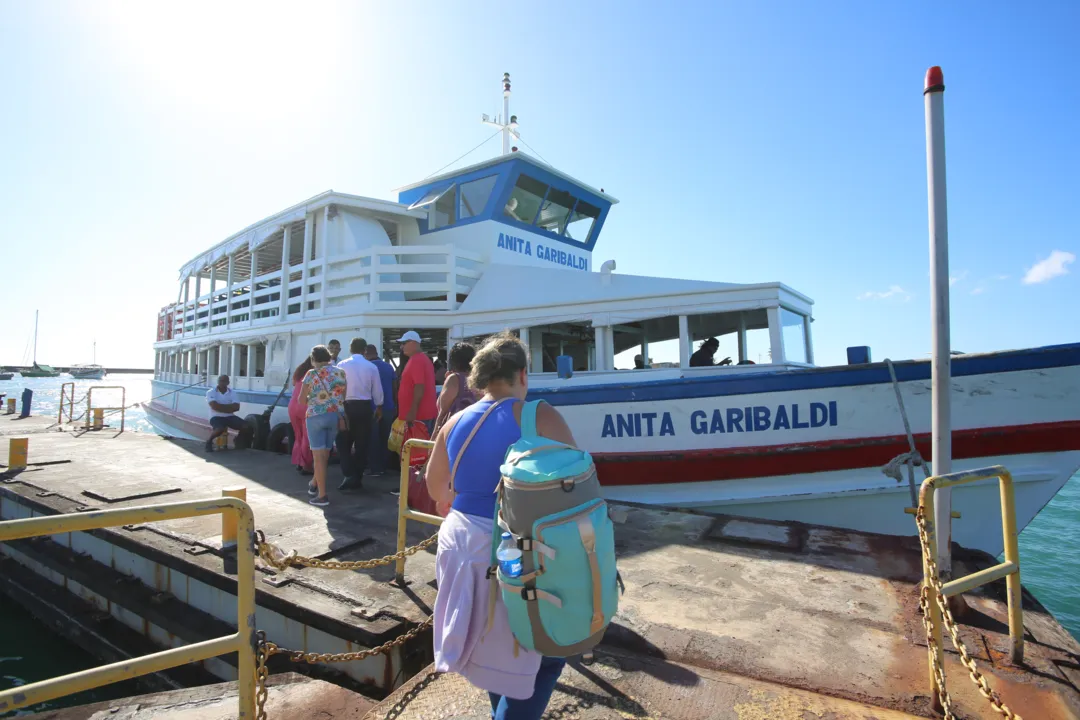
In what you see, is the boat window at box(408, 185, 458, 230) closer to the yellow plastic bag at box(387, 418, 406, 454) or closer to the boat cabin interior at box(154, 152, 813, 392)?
the boat cabin interior at box(154, 152, 813, 392)

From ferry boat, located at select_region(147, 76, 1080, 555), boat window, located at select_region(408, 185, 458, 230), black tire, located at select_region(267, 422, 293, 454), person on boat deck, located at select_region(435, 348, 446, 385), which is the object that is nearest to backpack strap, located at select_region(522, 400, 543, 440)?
ferry boat, located at select_region(147, 76, 1080, 555)

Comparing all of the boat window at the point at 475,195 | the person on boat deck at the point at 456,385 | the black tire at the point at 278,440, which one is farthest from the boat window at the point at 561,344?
the black tire at the point at 278,440

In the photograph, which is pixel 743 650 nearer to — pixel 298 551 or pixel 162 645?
pixel 298 551

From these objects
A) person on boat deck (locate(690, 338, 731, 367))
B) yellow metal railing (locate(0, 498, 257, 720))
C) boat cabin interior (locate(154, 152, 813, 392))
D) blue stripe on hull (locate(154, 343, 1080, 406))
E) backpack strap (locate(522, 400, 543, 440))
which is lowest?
yellow metal railing (locate(0, 498, 257, 720))

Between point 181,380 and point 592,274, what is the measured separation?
45.9 ft

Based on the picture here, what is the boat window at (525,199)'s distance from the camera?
10.1 m

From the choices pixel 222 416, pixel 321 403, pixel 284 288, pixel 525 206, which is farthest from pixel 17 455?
pixel 525 206

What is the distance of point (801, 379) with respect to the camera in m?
5.39

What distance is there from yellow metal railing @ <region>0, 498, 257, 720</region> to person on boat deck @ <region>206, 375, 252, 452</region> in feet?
28.1

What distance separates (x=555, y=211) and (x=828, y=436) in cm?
702

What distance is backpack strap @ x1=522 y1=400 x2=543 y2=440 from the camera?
1.86 metres

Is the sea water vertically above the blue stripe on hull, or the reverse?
the blue stripe on hull

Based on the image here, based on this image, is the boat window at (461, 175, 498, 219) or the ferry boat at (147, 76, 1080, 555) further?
the boat window at (461, 175, 498, 219)

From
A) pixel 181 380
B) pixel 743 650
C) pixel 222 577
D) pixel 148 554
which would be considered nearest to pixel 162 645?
pixel 148 554
